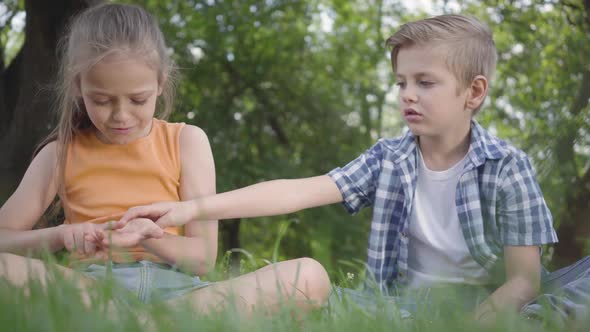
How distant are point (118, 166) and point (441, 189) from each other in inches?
50.3

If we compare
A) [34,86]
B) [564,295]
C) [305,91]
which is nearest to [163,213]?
[564,295]

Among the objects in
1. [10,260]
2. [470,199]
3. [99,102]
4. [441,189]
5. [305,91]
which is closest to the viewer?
[10,260]

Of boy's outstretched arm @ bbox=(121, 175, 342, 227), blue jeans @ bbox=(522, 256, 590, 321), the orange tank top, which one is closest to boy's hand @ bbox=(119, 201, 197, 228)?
boy's outstretched arm @ bbox=(121, 175, 342, 227)

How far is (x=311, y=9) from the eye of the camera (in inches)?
325

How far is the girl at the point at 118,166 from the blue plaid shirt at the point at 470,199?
65 cm

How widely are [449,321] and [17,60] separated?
145 inches

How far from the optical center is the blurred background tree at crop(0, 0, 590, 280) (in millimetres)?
3973

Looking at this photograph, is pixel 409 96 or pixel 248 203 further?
pixel 409 96

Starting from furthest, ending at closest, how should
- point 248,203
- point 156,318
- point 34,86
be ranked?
point 34,86 → point 248,203 → point 156,318

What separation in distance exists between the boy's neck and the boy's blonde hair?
207mm

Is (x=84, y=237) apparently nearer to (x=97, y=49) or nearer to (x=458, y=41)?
(x=97, y=49)

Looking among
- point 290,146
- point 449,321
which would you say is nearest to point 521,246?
point 449,321

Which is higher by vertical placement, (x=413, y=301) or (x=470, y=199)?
(x=470, y=199)

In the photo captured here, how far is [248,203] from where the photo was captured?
2455 millimetres
